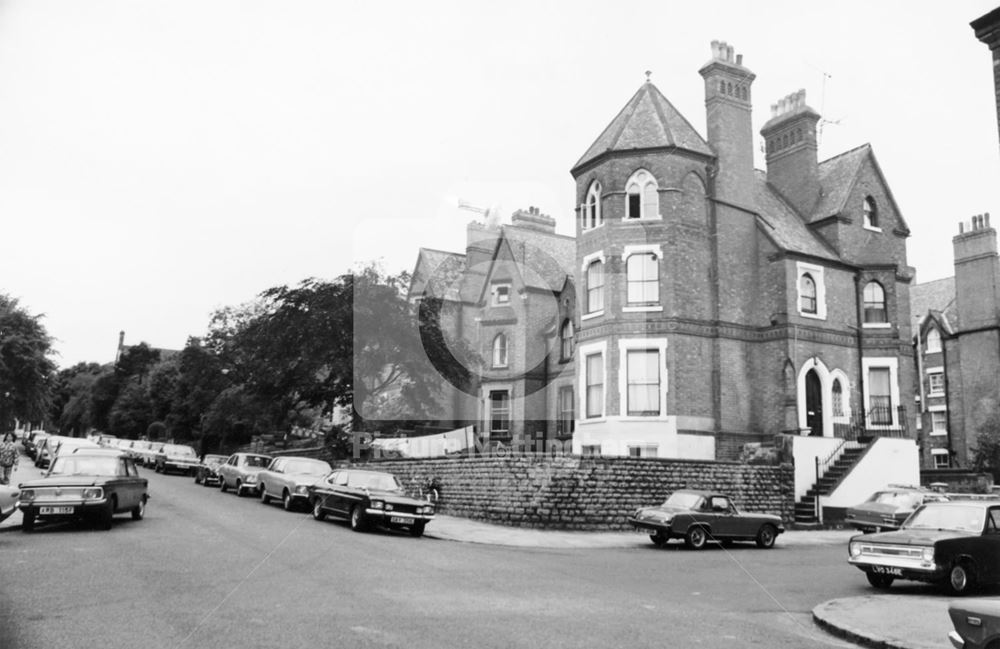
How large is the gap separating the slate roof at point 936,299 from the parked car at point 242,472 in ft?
130

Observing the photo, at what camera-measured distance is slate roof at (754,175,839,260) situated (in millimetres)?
30688

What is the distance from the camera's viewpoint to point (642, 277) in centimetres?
2905

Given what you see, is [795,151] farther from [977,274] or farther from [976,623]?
[976,623]

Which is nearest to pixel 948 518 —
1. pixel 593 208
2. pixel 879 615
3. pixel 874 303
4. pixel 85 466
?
pixel 879 615

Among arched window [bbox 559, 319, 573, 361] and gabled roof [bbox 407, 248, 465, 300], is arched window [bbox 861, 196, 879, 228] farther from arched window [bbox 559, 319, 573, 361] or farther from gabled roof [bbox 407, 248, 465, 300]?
gabled roof [bbox 407, 248, 465, 300]

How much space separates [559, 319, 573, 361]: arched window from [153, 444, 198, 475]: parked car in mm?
19842

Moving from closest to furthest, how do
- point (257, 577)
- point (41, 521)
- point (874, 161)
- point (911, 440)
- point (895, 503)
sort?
point (257, 577)
point (41, 521)
point (895, 503)
point (911, 440)
point (874, 161)

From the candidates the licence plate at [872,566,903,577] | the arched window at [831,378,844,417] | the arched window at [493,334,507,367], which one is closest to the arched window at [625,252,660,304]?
the arched window at [831,378,844,417]

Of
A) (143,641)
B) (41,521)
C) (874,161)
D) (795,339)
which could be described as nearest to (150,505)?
(41,521)

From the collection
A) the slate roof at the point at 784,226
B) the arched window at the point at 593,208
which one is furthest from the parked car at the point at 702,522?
the slate roof at the point at 784,226

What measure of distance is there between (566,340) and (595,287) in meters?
8.20

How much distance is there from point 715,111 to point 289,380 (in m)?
20.8

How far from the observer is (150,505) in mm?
22203

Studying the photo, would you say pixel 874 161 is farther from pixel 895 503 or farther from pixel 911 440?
pixel 895 503
